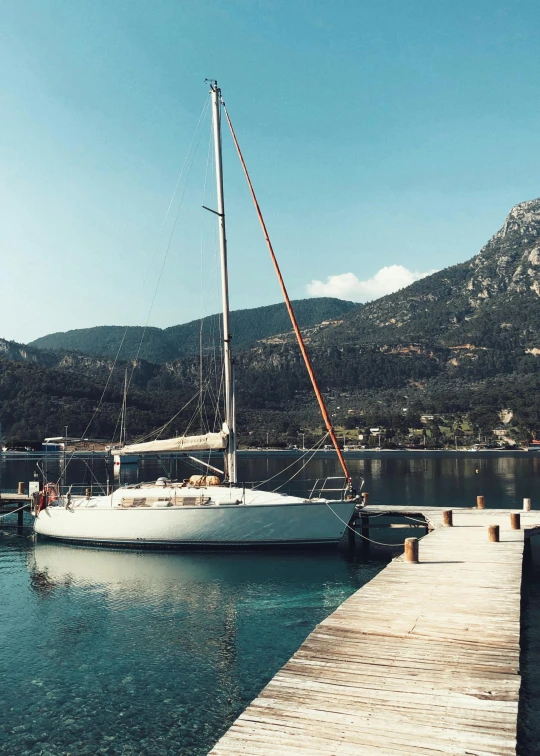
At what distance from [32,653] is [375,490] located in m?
49.6

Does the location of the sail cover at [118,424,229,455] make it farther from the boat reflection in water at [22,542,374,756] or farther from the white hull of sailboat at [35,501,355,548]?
the boat reflection in water at [22,542,374,756]

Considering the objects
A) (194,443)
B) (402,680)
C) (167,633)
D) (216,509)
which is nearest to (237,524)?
(216,509)

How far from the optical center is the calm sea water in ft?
40.6

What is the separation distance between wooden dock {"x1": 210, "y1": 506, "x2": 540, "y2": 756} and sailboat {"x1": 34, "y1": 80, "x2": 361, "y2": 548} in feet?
34.2

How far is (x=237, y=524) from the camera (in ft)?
91.5

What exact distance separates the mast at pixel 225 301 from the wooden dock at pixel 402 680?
12.9m

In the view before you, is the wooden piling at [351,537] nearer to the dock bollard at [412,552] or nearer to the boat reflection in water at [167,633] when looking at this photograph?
the boat reflection in water at [167,633]

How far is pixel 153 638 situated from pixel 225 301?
17.2m

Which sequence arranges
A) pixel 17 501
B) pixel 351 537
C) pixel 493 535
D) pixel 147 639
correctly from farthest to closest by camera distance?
pixel 17 501 → pixel 351 537 → pixel 493 535 → pixel 147 639

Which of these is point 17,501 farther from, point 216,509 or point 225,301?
point 225,301

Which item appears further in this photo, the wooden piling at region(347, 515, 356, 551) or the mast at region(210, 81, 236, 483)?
the wooden piling at region(347, 515, 356, 551)

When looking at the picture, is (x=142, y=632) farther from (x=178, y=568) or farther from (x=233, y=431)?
(x=233, y=431)

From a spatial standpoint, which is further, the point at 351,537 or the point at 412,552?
the point at 351,537

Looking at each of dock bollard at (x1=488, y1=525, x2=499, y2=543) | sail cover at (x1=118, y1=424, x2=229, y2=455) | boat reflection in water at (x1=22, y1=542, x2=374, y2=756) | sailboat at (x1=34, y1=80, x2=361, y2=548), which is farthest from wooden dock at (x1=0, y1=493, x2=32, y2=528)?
dock bollard at (x1=488, y1=525, x2=499, y2=543)
